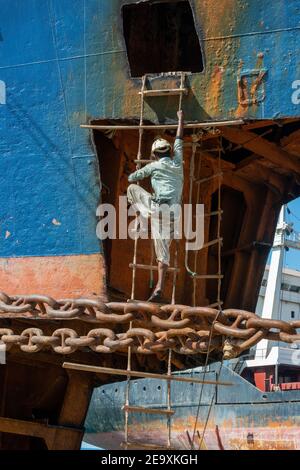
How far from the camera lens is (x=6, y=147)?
7656mm

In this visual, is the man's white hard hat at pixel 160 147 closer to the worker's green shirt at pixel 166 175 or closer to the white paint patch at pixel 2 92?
the worker's green shirt at pixel 166 175

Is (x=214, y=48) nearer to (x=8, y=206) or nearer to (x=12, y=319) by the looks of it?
(x=8, y=206)

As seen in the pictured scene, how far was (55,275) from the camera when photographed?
24.4 feet

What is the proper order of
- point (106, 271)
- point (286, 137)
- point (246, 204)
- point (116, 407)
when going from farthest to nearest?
point (116, 407) → point (246, 204) → point (286, 137) → point (106, 271)

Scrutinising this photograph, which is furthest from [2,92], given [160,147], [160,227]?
[160,227]

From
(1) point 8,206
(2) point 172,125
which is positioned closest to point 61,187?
(1) point 8,206

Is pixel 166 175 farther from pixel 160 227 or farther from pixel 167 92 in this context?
pixel 167 92

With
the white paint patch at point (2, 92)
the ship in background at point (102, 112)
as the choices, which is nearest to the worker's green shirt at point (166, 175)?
the ship in background at point (102, 112)

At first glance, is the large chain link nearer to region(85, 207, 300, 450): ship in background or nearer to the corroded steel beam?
the corroded steel beam

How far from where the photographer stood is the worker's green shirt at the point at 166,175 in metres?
6.67

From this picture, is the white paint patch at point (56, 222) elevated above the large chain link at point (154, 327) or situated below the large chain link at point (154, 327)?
above

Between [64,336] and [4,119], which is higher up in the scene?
[4,119]

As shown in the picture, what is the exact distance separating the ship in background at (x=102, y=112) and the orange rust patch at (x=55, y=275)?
0.03 ft

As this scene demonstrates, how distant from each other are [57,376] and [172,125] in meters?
4.02
